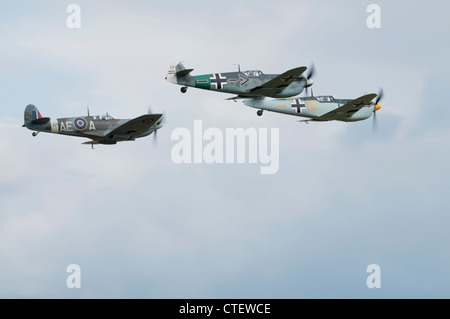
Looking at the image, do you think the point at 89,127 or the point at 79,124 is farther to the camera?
the point at 89,127

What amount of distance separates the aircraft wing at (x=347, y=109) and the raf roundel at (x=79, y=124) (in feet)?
48.7

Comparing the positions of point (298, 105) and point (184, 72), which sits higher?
point (184, 72)

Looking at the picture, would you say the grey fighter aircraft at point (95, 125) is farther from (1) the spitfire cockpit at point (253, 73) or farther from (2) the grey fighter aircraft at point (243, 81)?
(1) the spitfire cockpit at point (253, 73)

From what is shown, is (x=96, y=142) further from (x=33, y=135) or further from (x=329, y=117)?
(x=329, y=117)

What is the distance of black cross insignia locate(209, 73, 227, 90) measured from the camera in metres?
66.1

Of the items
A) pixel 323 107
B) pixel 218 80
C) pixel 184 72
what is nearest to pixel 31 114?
pixel 184 72

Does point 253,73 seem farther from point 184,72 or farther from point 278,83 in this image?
point 184,72

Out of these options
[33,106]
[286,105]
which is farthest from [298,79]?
[33,106]

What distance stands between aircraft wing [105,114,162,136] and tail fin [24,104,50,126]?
13.4 ft

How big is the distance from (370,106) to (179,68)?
545 inches

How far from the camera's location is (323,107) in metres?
69.7

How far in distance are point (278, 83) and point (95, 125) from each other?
11324 mm
